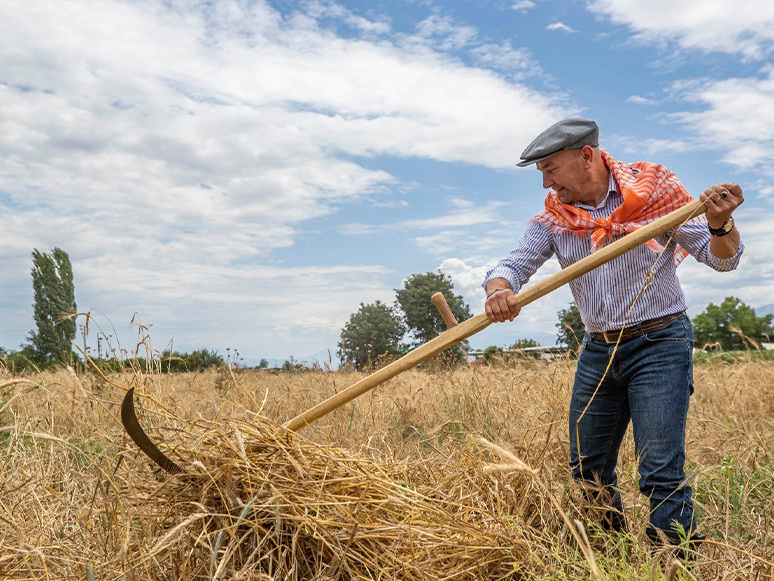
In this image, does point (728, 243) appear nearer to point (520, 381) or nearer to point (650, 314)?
point (650, 314)

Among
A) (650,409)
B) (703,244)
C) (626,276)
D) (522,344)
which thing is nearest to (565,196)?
(626,276)

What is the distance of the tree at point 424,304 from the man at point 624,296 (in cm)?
3615

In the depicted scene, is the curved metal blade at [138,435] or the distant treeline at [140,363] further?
the distant treeline at [140,363]

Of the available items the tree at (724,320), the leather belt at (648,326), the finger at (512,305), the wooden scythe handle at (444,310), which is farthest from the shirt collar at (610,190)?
the tree at (724,320)

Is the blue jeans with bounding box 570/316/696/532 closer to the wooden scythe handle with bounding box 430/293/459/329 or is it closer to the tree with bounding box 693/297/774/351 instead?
the wooden scythe handle with bounding box 430/293/459/329

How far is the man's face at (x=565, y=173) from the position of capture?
3121 mm

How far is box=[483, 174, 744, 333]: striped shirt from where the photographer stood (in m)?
2.98

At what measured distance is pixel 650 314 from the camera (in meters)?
2.97

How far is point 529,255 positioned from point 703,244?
2.62 feet

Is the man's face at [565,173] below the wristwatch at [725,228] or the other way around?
the other way around

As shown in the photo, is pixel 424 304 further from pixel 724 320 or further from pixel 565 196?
pixel 565 196

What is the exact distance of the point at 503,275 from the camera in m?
3.25

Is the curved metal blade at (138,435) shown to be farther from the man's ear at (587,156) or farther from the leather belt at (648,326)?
the man's ear at (587,156)

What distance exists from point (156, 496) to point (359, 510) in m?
0.72
